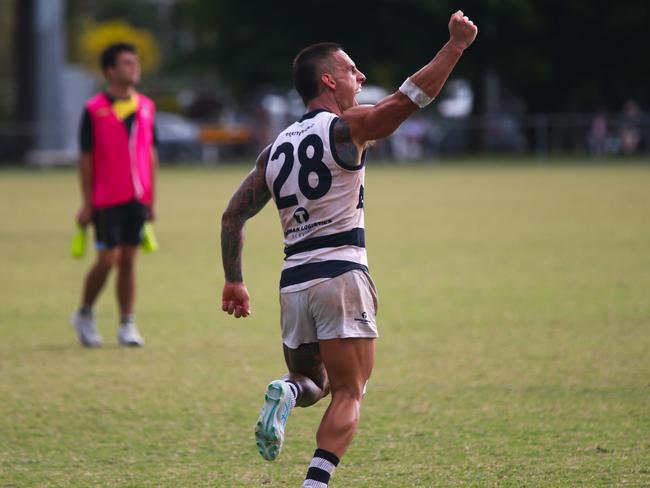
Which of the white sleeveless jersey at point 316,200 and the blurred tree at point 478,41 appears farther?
the blurred tree at point 478,41

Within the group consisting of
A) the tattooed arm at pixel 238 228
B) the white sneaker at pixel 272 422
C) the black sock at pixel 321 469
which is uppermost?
the tattooed arm at pixel 238 228

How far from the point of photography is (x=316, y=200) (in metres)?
5.05

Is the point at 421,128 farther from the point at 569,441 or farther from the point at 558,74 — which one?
the point at 569,441

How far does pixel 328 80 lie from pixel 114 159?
15.8 ft

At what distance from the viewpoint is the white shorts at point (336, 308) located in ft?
16.3

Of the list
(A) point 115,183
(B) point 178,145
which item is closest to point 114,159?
(A) point 115,183

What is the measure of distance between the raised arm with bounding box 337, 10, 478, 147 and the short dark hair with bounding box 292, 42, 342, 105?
282 millimetres

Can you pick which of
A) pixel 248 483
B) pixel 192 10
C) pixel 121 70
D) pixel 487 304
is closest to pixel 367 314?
pixel 248 483

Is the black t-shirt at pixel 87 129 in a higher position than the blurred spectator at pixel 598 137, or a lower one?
higher

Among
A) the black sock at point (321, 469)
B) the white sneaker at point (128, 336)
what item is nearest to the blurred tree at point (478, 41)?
the white sneaker at point (128, 336)

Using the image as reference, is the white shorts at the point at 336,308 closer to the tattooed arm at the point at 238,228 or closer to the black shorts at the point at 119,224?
the tattooed arm at the point at 238,228

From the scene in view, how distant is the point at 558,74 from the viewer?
50000mm

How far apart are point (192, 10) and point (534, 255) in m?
38.8

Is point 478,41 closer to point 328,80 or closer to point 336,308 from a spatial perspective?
point 328,80
